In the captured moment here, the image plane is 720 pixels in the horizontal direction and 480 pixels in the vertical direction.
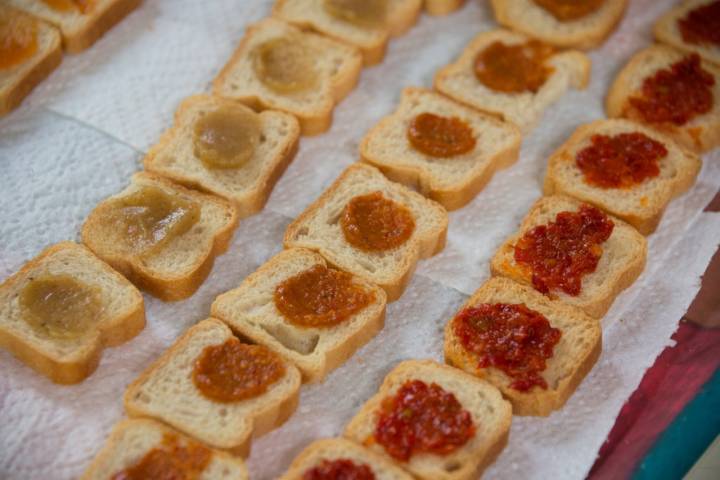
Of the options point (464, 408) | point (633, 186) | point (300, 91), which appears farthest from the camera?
point (300, 91)

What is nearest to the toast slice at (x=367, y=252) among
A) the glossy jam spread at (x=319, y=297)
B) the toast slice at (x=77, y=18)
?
the glossy jam spread at (x=319, y=297)

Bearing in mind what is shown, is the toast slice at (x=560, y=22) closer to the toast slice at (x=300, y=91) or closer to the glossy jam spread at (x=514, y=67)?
the glossy jam spread at (x=514, y=67)

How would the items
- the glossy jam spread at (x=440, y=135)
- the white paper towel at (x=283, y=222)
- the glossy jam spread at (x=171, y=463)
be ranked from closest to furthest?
the glossy jam spread at (x=171, y=463), the white paper towel at (x=283, y=222), the glossy jam spread at (x=440, y=135)

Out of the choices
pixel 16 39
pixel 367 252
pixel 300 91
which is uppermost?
pixel 300 91

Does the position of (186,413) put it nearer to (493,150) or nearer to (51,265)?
(51,265)

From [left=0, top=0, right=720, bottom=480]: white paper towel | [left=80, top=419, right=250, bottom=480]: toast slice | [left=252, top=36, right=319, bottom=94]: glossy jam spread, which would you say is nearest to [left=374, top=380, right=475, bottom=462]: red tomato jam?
[left=0, top=0, right=720, bottom=480]: white paper towel

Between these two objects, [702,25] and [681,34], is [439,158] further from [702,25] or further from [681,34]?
[702,25]

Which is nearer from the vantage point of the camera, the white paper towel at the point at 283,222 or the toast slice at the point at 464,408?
the toast slice at the point at 464,408

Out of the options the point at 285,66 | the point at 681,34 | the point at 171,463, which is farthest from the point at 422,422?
the point at 681,34
